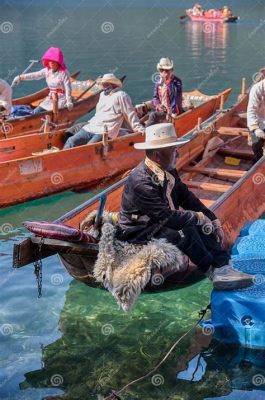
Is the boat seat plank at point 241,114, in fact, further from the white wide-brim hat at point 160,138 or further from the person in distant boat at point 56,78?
the white wide-brim hat at point 160,138

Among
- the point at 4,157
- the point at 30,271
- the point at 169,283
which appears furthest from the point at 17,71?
the point at 169,283

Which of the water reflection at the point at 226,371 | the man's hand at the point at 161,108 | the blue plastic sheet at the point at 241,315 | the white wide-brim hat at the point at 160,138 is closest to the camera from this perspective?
the water reflection at the point at 226,371

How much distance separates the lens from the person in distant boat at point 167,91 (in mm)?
10602

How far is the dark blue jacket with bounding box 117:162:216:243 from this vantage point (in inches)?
217

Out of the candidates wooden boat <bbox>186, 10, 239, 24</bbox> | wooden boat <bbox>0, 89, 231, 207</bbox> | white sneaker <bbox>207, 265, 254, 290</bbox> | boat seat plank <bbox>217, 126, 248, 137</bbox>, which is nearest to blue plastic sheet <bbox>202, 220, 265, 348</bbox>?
white sneaker <bbox>207, 265, 254, 290</bbox>

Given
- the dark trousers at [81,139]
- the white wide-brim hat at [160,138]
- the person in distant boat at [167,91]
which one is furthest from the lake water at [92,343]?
the person in distant boat at [167,91]

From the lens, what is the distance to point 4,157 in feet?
32.3

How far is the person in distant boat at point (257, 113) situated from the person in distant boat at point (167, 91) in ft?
5.93

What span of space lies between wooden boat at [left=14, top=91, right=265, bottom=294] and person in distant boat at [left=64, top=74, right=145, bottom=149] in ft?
3.23

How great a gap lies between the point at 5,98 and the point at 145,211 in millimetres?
6376

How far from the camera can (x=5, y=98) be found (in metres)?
11.2

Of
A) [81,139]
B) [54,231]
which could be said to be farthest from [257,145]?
[54,231]

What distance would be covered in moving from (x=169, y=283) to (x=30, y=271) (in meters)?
2.19

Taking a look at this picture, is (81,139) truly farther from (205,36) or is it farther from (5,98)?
(205,36)
